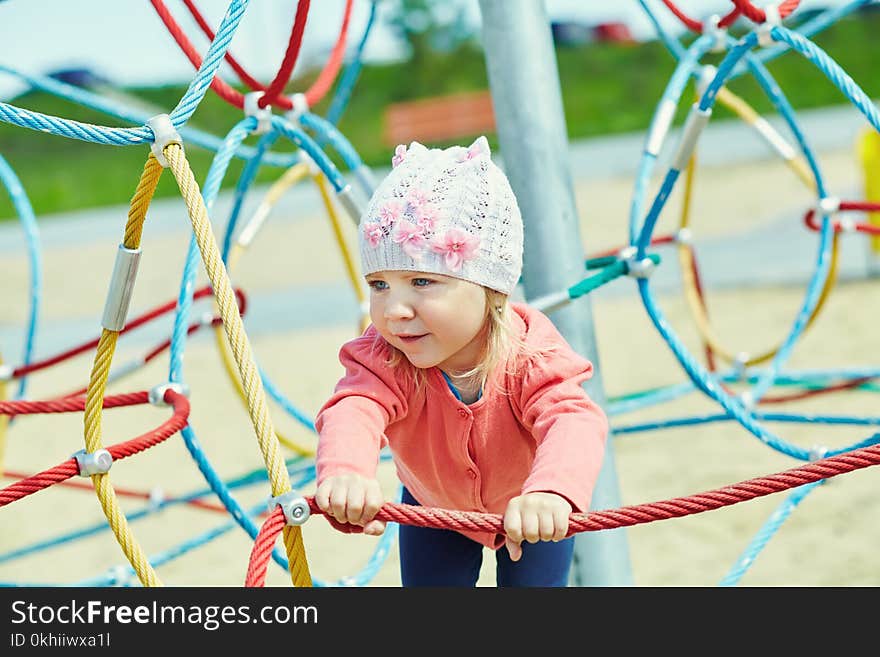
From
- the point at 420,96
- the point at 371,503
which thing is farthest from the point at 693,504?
the point at 420,96

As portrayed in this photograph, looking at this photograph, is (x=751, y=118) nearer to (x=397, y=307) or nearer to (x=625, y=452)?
(x=625, y=452)

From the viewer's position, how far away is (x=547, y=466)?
98 centimetres

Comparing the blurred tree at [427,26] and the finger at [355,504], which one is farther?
the blurred tree at [427,26]

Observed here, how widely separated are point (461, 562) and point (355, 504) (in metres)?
0.38

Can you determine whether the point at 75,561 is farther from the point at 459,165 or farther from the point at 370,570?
the point at 459,165

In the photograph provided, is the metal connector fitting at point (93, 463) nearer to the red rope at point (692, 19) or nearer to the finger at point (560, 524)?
the finger at point (560, 524)

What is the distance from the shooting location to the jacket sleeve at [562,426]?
3.19 ft

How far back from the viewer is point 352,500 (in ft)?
3.11

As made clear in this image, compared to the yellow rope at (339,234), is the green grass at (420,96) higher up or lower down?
higher up

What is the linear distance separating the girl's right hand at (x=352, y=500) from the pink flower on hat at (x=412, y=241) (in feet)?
0.69

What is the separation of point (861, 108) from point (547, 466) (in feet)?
2.05

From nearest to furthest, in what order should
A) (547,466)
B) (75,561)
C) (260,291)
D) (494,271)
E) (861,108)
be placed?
(547,466) < (494,271) < (861,108) < (75,561) < (260,291)

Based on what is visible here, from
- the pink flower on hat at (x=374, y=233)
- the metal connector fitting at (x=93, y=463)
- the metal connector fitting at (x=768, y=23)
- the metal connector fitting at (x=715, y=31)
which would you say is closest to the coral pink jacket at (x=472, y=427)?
the pink flower on hat at (x=374, y=233)
